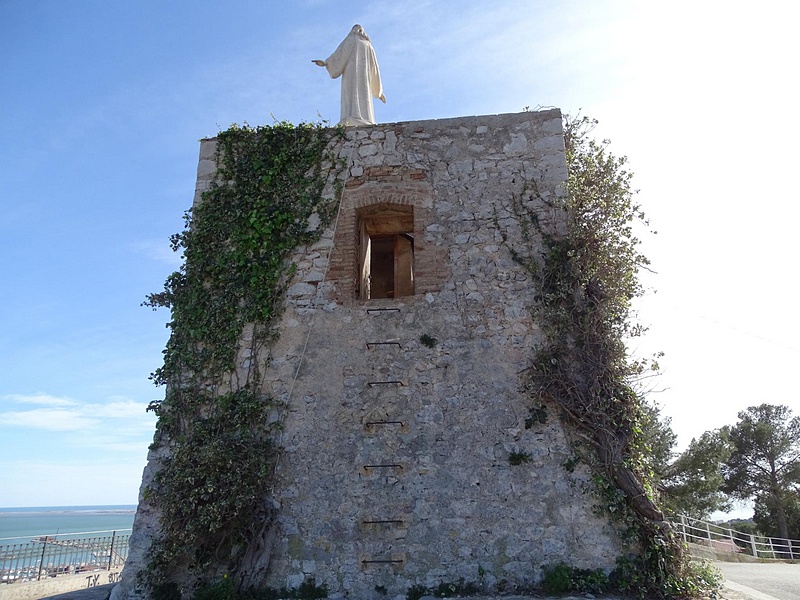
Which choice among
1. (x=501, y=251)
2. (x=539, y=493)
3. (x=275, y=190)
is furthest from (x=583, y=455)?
(x=275, y=190)

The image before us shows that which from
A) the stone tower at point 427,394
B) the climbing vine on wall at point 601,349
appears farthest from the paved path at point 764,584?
the stone tower at point 427,394

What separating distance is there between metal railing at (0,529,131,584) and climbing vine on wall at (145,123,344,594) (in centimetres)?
443

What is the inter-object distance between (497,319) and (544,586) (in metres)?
2.69

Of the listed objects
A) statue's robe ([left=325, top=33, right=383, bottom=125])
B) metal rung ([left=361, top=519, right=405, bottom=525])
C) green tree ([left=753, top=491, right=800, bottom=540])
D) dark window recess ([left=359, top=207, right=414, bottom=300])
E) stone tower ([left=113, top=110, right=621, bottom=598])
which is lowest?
green tree ([left=753, top=491, right=800, bottom=540])

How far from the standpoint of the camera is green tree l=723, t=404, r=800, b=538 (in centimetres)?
2094

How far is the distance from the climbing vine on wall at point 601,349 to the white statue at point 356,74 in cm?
284

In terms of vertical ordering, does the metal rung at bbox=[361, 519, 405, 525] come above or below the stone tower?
below

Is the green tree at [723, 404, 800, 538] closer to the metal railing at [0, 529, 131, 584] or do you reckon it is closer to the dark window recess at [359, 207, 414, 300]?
the dark window recess at [359, 207, 414, 300]

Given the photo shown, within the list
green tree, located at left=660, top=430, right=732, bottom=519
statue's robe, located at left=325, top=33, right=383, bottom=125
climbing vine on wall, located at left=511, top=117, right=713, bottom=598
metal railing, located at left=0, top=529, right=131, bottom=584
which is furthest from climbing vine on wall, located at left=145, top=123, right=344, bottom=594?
green tree, located at left=660, top=430, right=732, bottom=519

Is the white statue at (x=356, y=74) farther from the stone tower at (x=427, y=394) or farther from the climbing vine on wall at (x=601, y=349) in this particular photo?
the climbing vine on wall at (x=601, y=349)

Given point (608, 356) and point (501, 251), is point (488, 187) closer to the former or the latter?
point (501, 251)

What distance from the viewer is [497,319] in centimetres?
613

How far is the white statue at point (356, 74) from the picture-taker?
7.79 metres

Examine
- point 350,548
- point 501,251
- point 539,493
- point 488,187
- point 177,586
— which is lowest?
point 177,586
